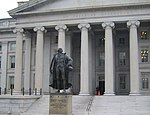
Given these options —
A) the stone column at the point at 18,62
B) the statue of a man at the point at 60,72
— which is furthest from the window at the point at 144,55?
the statue of a man at the point at 60,72

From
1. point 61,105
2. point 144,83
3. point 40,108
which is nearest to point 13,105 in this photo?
point 40,108

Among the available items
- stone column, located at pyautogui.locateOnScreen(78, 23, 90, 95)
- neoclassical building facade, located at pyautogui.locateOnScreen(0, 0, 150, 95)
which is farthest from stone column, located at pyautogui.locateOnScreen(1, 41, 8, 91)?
stone column, located at pyautogui.locateOnScreen(78, 23, 90, 95)

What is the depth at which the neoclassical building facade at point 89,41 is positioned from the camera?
130 feet

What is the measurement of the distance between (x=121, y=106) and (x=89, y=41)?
16.2m

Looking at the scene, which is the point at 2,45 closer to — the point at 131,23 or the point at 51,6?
the point at 51,6

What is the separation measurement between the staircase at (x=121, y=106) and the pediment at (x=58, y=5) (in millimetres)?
13128

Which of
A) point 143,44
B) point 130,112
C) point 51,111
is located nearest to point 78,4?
point 143,44

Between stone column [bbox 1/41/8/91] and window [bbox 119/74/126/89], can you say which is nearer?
window [bbox 119/74/126/89]

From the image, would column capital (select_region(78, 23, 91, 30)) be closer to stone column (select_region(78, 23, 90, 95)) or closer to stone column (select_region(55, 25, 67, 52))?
stone column (select_region(78, 23, 90, 95))

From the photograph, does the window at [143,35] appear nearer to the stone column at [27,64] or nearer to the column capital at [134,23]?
the column capital at [134,23]

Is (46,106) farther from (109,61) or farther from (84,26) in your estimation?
(84,26)

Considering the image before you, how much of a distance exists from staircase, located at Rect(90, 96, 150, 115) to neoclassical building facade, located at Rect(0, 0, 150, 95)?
14.8 feet

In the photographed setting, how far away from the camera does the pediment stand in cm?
4081

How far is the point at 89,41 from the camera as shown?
147ft
